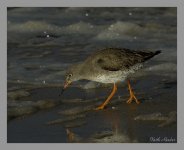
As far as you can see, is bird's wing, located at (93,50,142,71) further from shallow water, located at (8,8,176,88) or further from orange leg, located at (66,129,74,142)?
orange leg, located at (66,129,74,142)

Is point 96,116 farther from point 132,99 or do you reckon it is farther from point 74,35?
point 74,35

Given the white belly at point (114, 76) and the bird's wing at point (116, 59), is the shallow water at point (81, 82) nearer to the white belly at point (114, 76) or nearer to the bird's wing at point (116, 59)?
the white belly at point (114, 76)

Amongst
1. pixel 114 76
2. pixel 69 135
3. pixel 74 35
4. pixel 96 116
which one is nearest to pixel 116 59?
pixel 114 76

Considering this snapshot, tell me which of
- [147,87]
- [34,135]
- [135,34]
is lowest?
[34,135]

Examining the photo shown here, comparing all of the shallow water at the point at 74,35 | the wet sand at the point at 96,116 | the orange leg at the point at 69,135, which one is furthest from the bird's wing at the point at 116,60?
the orange leg at the point at 69,135

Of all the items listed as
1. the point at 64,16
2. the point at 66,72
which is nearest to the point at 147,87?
the point at 66,72

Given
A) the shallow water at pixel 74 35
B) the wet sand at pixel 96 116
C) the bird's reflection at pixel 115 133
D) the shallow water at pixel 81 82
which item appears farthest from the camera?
the shallow water at pixel 74 35

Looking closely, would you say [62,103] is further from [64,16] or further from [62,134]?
[64,16]
